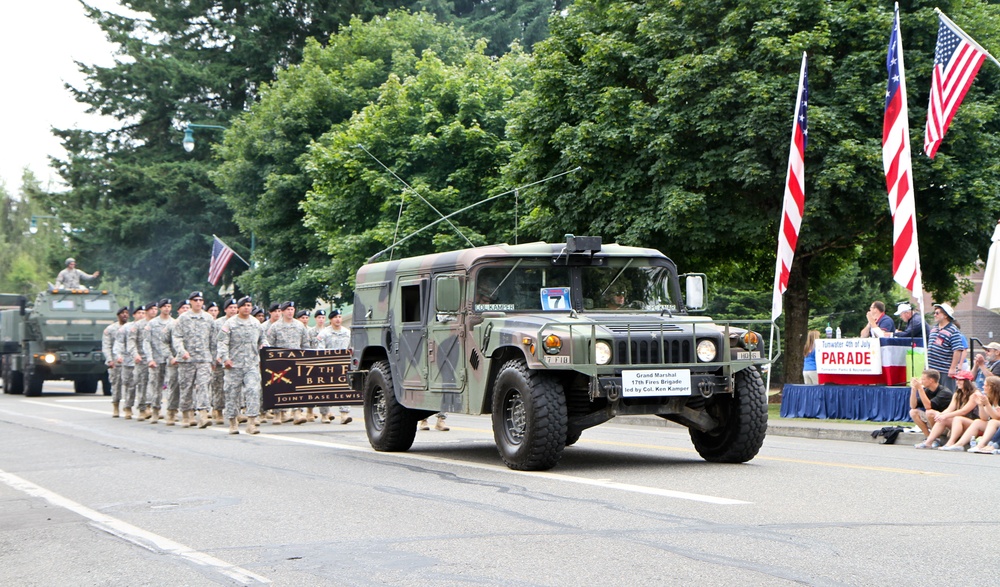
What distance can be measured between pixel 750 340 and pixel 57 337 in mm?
26253

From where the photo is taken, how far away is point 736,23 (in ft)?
82.5

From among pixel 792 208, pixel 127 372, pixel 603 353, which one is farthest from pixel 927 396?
pixel 127 372

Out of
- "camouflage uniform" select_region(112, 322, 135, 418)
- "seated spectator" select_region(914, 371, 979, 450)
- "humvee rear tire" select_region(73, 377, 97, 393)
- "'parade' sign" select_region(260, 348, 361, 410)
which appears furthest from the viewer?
"humvee rear tire" select_region(73, 377, 97, 393)

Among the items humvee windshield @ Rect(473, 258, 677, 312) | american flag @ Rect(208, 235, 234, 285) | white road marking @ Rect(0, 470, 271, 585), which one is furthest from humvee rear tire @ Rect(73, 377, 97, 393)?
humvee windshield @ Rect(473, 258, 677, 312)

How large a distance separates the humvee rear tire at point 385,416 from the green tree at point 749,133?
11.1m

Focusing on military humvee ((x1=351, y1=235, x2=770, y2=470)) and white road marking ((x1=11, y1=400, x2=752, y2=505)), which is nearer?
white road marking ((x1=11, y1=400, x2=752, y2=505))

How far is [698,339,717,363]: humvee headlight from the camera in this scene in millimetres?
11570

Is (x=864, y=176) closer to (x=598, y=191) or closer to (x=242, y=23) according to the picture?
(x=598, y=191)

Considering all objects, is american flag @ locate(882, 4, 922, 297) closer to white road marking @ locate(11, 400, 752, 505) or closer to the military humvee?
the military humvee

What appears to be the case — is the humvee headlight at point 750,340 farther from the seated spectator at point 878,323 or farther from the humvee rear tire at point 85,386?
the humvee rear tire at point 85,386

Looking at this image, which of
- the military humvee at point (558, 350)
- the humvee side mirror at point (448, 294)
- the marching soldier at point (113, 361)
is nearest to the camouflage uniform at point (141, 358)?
the marching soldier at point (113, 361)

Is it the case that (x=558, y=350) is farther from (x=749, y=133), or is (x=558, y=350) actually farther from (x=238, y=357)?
(x=749, y=133)

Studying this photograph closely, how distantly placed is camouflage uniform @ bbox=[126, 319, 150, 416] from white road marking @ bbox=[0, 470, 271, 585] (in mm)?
11923

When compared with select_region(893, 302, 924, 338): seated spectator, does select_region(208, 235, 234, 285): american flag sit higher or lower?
higher
